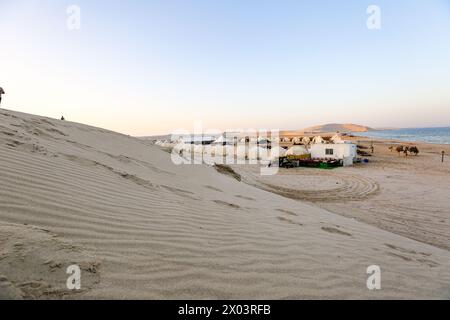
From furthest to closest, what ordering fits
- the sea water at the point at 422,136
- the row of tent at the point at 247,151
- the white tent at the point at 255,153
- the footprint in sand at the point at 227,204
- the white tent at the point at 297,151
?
the sea water at the point at 422,136 < the white tent at the point at 255,153 < the row of tent at the point at 247,151 < the white tent at the point at 297,151 < the footprint in sand at the point at 227,204

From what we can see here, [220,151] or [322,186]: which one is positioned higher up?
[220,151]

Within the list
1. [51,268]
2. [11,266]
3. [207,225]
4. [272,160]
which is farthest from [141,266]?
[272,160]

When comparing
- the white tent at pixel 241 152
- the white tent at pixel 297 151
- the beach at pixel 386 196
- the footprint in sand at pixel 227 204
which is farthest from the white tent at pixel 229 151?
the footprint in sand at pixel 227 204

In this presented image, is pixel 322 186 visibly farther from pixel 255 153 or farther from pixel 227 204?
pixel 255 153

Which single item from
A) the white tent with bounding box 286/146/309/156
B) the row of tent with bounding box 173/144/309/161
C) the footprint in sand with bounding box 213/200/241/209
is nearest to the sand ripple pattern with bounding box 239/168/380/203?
the white tent with bounding box 286/146/309/156

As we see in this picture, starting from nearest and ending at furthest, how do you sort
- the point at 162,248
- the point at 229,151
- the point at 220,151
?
1. the point at 162,248
2. the point at 229,151
3. the point at 220,151

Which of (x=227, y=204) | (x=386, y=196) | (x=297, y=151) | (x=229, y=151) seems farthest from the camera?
(x=229, y=151)

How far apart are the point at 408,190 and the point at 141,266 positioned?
50.5 feet

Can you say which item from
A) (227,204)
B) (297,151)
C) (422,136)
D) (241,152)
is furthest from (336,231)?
(422,136)

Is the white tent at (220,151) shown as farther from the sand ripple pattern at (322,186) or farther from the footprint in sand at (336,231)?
the footprint in sand at (336,231)

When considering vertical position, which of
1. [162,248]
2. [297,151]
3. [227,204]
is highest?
[297,151]

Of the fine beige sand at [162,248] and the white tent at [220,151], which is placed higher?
the white tent at [220,151]

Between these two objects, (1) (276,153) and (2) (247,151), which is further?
(2) (247,151)

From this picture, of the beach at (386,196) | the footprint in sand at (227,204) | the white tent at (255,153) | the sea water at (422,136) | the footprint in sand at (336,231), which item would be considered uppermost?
the sea water at (422,136)
